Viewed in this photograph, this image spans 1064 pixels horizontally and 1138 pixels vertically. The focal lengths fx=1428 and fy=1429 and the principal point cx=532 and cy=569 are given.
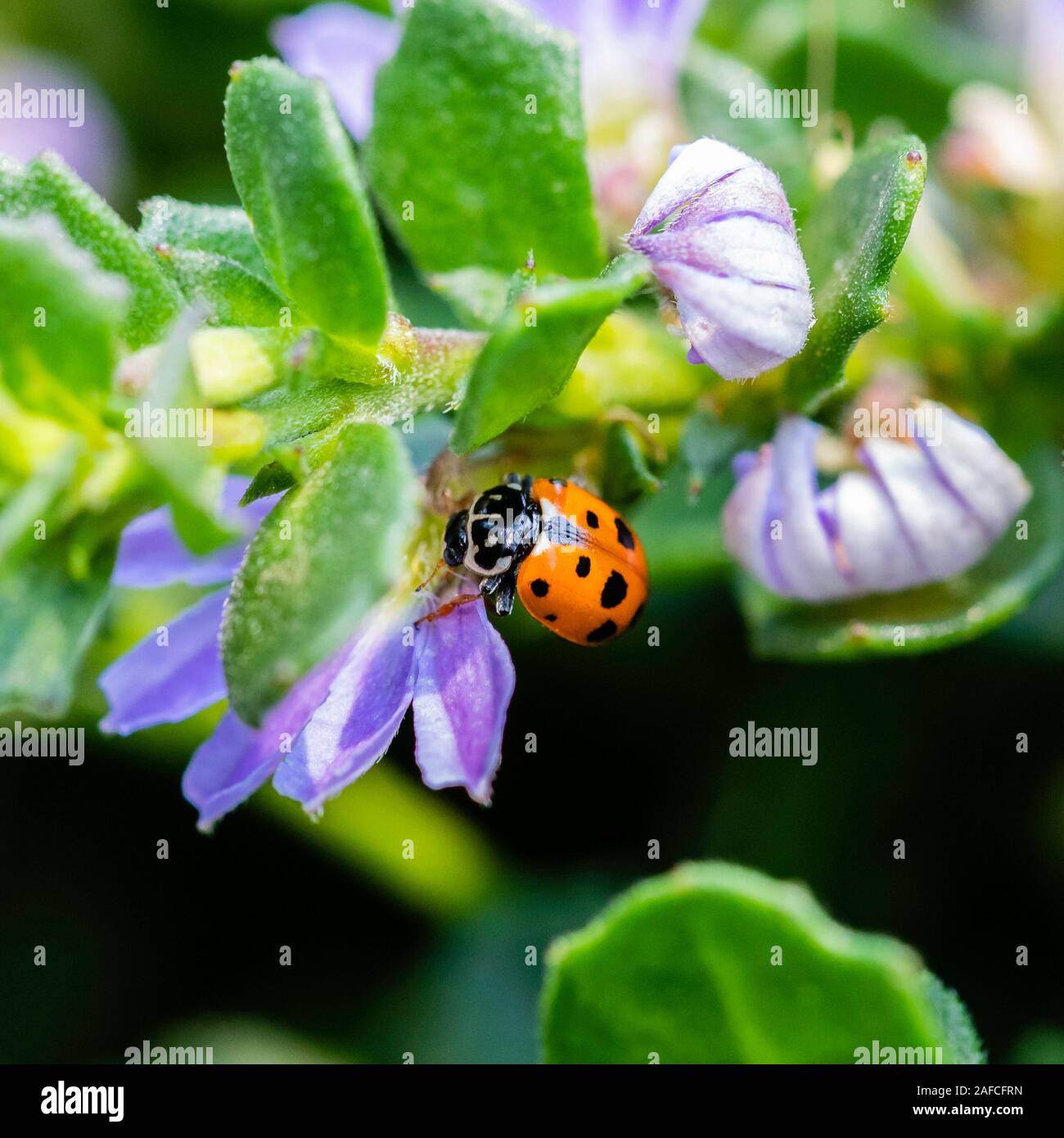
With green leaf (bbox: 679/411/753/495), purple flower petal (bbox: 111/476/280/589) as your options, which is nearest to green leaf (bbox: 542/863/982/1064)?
green leaf (bbox: 679/411/753/495)

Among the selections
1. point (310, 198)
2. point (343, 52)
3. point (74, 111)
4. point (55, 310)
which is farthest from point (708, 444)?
point (74, 111)

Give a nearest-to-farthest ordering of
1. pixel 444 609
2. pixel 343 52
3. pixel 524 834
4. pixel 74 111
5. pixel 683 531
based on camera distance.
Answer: pixel 444 609
pixel 683 531
pixel 343 52
pixel 524 834
pixel 74 111

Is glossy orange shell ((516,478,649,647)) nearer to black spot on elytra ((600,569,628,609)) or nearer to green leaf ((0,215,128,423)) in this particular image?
black spot on elytra ((600,569,628,609))

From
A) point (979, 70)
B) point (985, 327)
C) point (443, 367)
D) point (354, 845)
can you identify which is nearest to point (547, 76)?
point (443, 367)

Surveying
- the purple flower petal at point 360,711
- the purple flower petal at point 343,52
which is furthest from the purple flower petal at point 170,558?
the purple flower petal at point 343,52

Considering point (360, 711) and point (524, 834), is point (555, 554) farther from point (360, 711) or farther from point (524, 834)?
point (524, 834)

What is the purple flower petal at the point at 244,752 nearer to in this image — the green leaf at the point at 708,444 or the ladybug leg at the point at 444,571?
the ladybug leg at the point at 444,571

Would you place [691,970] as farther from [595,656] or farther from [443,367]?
[595,656]
